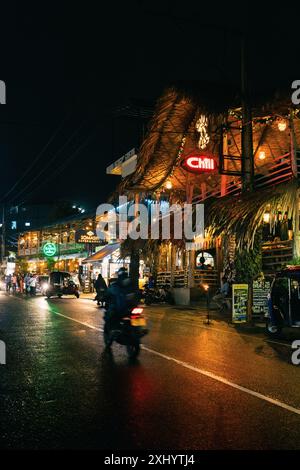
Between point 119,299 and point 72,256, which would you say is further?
point 72,256

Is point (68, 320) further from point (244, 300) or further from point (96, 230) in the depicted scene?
point (96, 230)

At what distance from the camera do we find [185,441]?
15.2 ft

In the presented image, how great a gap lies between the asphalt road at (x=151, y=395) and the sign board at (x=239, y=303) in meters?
3.99

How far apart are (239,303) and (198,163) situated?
25.1 ft

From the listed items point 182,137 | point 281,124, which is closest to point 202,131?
point 182,137

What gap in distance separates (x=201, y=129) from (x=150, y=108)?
1123 centimetres

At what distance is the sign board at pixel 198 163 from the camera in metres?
20.9

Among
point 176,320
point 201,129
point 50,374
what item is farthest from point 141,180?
point 50,374

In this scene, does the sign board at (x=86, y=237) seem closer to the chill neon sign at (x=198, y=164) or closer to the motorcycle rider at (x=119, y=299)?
the chill neon sign at (x=198, y=164)

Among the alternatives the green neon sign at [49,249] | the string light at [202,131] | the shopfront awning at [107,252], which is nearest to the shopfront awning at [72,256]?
the green neon sign at [49,249]

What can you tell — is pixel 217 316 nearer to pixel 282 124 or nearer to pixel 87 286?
pixel 282 124

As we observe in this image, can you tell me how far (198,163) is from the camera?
21.1 metres

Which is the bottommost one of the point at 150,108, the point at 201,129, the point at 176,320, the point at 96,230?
the point at 176,320

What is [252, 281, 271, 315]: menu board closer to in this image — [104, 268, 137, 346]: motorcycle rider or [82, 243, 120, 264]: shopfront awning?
[104, 268, 137, 346]: motorcycle rider
